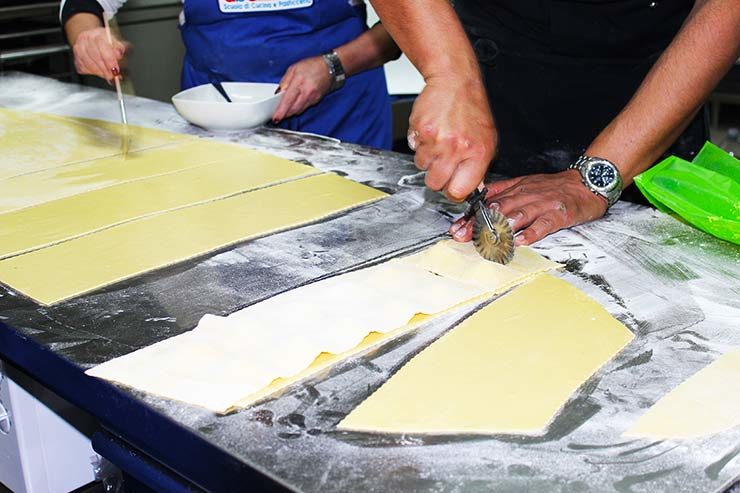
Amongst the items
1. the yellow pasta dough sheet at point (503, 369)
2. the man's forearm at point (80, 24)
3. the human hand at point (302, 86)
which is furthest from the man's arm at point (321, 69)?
the yellow pasta dough sheet at point (503, 369)

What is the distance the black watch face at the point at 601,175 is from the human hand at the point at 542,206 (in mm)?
25

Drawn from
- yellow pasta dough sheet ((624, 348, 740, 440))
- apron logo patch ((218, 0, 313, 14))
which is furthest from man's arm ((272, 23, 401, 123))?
yellow pasta dough sheet ((624, 348, 740, 440))

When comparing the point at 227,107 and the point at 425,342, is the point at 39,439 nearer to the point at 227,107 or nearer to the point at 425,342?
the point at 425,342

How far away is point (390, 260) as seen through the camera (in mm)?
1422

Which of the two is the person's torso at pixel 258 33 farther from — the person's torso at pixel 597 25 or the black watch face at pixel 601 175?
the black watch face at pixel 601 175

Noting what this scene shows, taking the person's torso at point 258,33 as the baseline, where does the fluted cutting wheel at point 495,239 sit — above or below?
below

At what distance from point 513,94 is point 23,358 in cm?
136

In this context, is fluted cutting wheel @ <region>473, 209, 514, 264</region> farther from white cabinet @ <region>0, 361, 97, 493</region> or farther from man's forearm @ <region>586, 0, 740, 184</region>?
white cabinet @ <region>0, 361, 97, 493</region>

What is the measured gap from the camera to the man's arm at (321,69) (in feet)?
7.52

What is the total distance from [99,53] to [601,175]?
1370 mm

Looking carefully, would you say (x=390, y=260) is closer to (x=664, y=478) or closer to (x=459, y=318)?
(x=459, y=318)

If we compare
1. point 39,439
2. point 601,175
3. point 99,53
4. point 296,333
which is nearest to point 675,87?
Result: point 601,175

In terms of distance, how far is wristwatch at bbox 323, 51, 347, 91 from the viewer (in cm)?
239

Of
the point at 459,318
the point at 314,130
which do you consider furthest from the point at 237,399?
the point at 314,130
